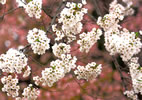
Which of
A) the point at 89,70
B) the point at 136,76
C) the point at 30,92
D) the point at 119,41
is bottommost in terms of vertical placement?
the point at 30,92

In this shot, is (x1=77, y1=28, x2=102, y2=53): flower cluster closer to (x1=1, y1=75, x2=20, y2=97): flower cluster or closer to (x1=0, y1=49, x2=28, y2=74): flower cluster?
(x1=0, y1=49, x2=28, y2=74): flower cluster

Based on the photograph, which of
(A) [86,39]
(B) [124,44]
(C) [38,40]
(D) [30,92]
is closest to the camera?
(C) [38,40]

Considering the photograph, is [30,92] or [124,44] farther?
[30,92]

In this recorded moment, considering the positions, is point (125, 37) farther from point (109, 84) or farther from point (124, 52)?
point (109, 84)

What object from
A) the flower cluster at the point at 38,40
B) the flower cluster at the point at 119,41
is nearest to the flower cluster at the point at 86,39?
the flower cluster at the point at 119,41

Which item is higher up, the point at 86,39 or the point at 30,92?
the point at 86,39

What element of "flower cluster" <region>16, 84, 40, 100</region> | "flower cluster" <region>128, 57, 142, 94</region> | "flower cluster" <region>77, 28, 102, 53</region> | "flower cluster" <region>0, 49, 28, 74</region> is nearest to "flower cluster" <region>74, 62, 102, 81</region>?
"flower cluster" <region>77, 28, 102, 53</region>

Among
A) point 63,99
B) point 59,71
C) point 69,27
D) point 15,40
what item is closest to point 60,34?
point 69,27

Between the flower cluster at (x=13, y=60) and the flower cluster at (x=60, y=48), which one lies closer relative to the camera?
the flower cluster at (x=13, y=60)

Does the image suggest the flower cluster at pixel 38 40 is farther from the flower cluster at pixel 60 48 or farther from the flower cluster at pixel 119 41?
the flower cluster at pixel 119 41

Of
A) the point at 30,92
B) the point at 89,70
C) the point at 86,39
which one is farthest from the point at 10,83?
the point at 86,39

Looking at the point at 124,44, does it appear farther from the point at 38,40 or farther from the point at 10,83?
the point at 10,83

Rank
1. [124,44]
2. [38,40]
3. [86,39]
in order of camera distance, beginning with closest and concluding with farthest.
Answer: [38,40], [124,44], [86,39]
